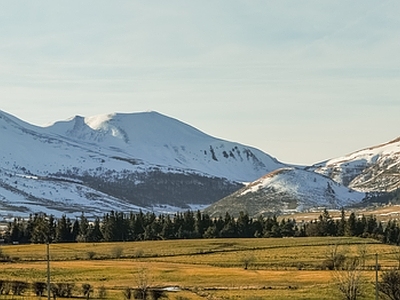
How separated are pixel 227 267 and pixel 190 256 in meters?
21.9

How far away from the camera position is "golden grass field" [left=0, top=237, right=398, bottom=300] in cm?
9138

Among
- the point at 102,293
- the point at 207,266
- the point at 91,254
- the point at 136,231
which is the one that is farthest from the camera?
the point at 136,231

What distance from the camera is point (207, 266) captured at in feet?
404

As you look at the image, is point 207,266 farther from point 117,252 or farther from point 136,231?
point 136,231

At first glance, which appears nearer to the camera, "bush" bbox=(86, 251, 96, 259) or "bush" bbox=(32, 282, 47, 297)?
"bush" bbox=(32, 282, 47, 297)

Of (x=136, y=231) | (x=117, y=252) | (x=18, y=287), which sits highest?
(x=136, y=231)

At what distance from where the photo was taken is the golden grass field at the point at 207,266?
91.4 meters

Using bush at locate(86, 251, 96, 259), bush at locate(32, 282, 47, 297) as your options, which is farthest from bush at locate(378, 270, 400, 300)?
bush at locate(86, 251, 96, 259)

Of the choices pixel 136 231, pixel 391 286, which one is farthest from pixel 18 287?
pixel 136 231

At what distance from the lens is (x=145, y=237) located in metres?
194

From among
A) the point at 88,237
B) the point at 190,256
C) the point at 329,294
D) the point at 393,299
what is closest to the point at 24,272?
the point at 190,256

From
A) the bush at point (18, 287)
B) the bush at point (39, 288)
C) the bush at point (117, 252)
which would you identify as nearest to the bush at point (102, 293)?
the bush at point (39, 288)

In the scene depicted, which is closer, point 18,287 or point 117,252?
point 18,287

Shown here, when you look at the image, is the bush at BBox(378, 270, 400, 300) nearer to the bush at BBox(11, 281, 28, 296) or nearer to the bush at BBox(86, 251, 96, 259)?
the bush at BBox(11, 281, 28, 296)
